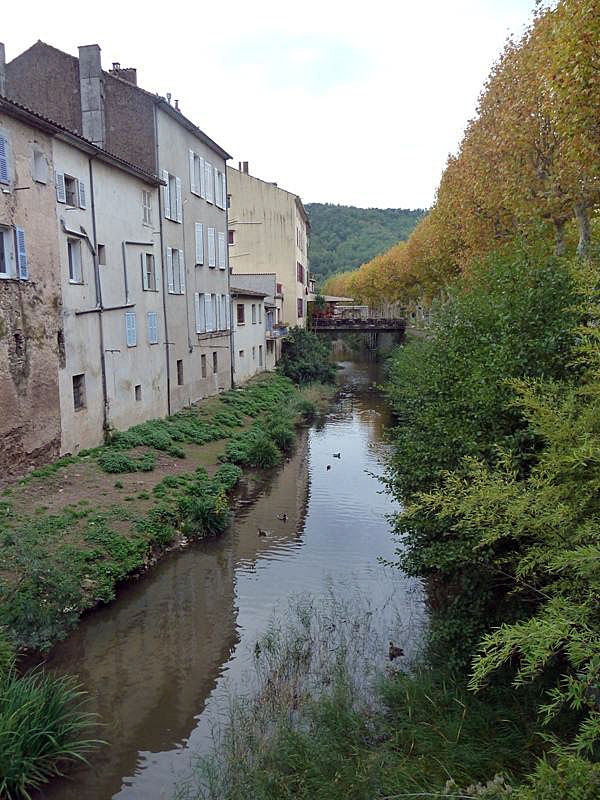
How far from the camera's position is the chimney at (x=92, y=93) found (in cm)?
2256

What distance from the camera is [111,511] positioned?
14.0 m

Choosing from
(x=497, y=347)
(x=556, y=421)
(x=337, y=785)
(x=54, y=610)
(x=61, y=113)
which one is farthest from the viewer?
(x=61, y=113)

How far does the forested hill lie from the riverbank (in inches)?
4114

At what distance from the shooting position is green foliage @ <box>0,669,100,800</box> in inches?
265

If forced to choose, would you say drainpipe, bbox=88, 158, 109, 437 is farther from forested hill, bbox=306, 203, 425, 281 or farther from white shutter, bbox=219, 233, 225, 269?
forested hill, bbox=306, 203, 425, 281

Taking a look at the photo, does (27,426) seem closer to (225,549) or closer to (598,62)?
(225,549)

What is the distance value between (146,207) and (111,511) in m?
12.7

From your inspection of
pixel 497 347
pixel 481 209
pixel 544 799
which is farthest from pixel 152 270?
pixel 544 799

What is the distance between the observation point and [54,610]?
959cm

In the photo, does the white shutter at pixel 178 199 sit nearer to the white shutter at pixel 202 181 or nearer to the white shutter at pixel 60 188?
the white shutter at pixel 202 181

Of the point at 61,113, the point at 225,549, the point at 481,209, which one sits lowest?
the point at 225,549

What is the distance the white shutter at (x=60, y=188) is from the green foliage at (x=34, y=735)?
12468 mm

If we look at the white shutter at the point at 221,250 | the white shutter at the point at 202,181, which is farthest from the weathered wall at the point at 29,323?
the white shutter at the point at 221,250

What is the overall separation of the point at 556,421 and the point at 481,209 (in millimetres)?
17515
